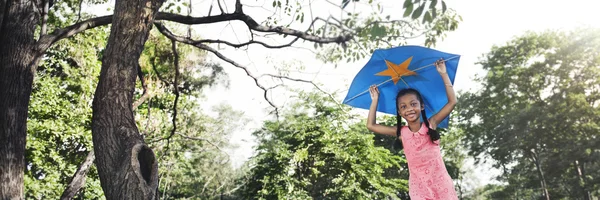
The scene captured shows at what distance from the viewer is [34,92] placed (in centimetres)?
1237

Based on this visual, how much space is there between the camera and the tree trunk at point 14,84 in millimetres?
3387

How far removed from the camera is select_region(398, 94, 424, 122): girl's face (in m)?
3.29

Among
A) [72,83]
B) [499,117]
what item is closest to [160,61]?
[72,83]

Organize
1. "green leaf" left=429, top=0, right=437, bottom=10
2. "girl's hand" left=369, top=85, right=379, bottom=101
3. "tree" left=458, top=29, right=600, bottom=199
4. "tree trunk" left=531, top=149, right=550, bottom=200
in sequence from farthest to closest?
"tree trunk" left=531, top=149, right=550, bottom=200 → "tree" left=458, top=29, right=600, bottom=199 → "girl's hand" left=369, top=85, right=379, bottom=101 → "green leaf" left=429, top=0, right=437, bottom=10

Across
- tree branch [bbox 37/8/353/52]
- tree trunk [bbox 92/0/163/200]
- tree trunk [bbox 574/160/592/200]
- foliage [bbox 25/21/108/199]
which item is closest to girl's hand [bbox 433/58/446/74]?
tree branch [bbox 37/8/353/52]

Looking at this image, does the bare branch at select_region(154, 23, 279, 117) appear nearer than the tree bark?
Yes

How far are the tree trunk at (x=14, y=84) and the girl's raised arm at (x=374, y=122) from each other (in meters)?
2.95

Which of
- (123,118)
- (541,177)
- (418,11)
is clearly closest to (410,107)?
(418,11)

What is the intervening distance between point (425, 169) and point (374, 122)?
675 millimetres

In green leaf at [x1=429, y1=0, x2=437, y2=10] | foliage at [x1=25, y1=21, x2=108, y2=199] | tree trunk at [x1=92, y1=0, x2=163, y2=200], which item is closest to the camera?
tree trunk at [x1=92, y1=0, x2=163, y2=200]

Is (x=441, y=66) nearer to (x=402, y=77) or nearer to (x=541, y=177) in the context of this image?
(x=402, y=77)

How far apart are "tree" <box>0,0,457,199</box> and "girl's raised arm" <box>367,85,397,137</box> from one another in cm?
51

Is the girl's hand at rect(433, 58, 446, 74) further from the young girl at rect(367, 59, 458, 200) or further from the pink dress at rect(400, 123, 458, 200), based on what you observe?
the pink dress at rect(400, 123, 458, 200)

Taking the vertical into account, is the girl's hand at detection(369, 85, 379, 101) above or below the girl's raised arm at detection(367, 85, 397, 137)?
above
